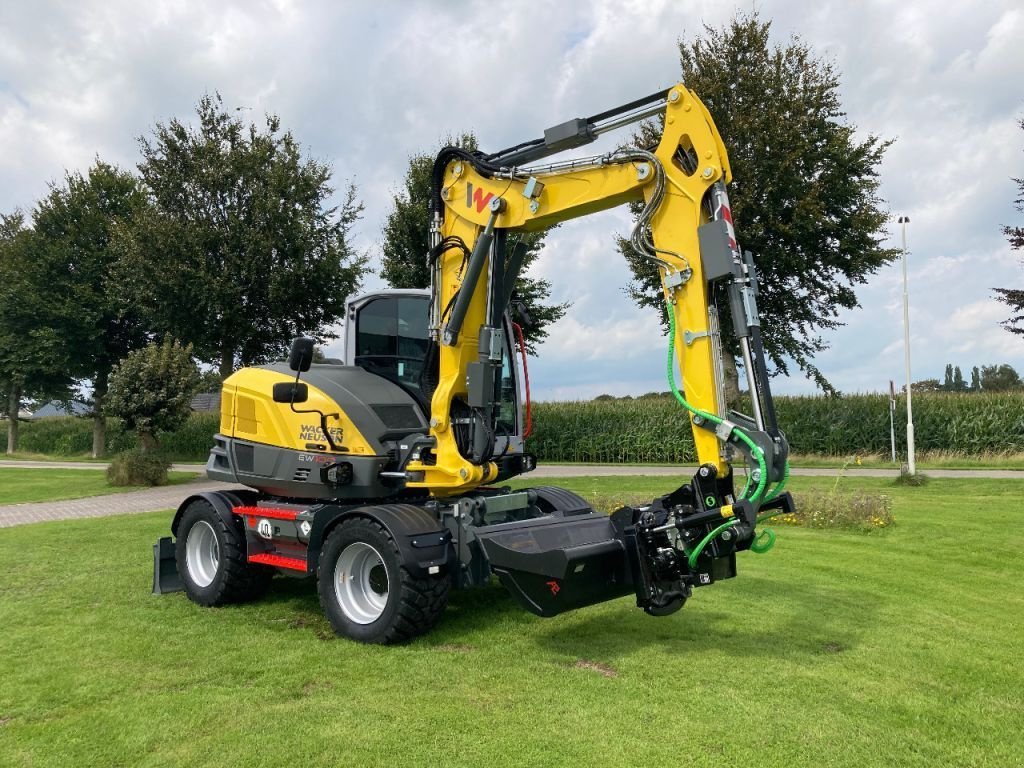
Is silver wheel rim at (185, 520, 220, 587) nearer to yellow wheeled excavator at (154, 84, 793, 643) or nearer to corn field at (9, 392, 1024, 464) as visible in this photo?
yellow wheeled excavator at (154, 84, 793, 643)

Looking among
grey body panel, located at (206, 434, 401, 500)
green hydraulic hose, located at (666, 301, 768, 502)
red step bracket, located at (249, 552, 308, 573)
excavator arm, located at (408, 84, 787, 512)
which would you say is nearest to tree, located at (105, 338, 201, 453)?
grey body panel, located at (206, 434, 401, 500)

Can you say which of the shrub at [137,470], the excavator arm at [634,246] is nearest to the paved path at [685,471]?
the shrub at [137,470]

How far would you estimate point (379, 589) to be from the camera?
6.53m

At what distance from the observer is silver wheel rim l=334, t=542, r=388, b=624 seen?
20.8 ft

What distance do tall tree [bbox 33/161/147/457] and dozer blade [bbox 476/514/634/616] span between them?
1127 inches

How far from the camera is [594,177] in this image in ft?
19.4

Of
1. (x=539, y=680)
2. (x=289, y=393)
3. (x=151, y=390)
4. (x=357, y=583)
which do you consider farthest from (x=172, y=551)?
(x=151, y=390)

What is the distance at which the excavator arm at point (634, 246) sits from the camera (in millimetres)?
5258

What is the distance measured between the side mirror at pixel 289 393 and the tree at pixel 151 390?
15920 millimetres

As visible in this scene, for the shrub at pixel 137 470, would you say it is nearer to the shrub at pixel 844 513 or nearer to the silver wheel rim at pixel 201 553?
the silver wheel rim at pixel 201 553

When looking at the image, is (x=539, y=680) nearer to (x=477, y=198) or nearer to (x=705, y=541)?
(x=705, y=541)

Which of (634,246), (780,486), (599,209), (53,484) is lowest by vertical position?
(53,484)

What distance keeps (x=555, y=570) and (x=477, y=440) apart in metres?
1.60

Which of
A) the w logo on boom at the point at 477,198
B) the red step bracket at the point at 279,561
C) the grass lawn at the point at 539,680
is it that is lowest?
the grass lawn at the point at 539,680
